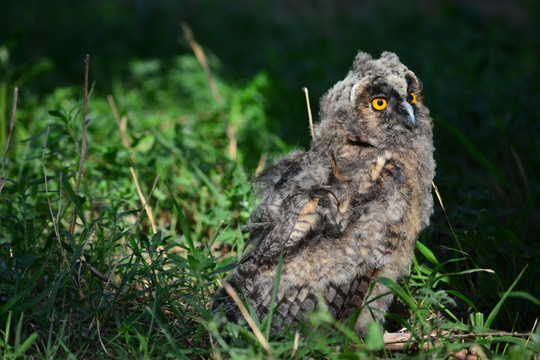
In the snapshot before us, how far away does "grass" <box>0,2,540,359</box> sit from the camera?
2.57m

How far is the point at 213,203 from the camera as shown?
398 cm

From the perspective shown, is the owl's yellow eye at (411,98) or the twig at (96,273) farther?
the owl's yellow eye at (411,98)

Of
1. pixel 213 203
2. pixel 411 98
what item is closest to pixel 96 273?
pixel 213 203

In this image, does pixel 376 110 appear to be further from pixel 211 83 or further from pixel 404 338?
pixel 211 83

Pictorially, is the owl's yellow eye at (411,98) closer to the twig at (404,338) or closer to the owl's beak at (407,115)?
the owl's beak at (407,115)

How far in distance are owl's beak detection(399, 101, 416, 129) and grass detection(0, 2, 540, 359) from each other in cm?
56

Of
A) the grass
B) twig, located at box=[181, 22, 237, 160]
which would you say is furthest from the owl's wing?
twig, located at box=[181, 22, 237, 160]

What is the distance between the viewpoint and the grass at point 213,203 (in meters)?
2.57

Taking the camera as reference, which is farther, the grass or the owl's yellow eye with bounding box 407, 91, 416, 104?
the owl's yellow eye with bounding box 407, 91, 416, 104

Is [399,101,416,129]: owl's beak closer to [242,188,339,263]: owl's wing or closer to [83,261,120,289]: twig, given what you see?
[242,188,339,263]: owl's wing

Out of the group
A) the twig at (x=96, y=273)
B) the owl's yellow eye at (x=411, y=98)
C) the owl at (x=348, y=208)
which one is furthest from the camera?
the owl's yellow eye at (x=411, y=98)

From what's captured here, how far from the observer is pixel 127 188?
378cm

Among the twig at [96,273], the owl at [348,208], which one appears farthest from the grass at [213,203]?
the owl at [348,208]

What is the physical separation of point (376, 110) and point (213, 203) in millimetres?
1503
